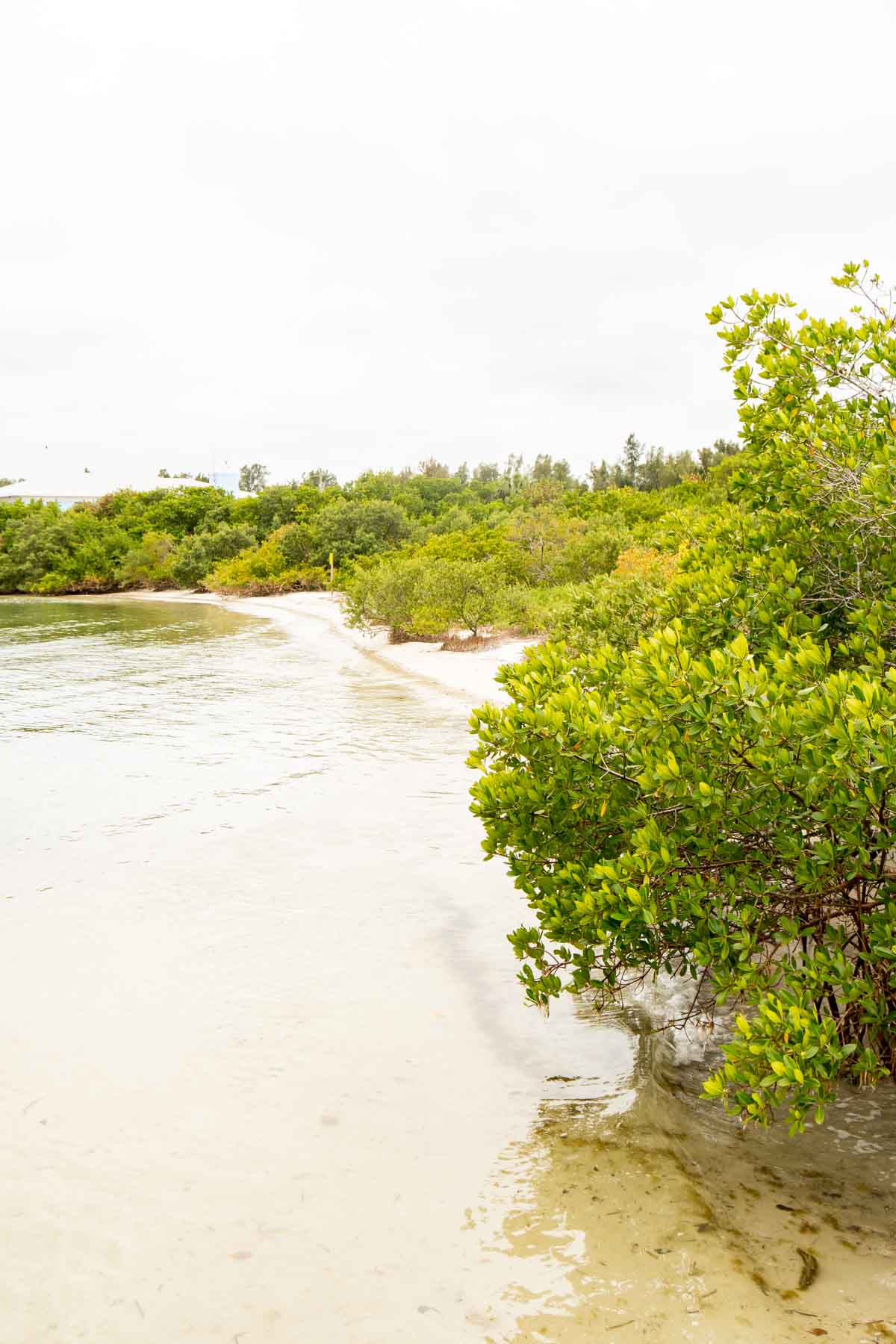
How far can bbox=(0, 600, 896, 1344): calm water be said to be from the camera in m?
2.89

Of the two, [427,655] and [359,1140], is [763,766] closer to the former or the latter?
[359,1140]

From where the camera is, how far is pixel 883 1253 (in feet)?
9.78

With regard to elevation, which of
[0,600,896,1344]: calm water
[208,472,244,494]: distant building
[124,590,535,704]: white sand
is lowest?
[0,600,896,1344]: calm water

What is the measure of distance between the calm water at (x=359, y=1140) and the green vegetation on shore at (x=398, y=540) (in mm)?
3172

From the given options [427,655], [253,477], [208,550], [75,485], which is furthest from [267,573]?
[253,477]

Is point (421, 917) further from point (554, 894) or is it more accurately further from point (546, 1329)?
point (546, 1329)

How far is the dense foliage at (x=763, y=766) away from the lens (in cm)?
297

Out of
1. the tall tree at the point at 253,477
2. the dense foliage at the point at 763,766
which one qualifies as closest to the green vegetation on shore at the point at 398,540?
the dense foliage at the point at 763,766

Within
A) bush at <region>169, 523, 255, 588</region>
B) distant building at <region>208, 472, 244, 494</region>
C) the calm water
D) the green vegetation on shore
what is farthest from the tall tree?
the calm water

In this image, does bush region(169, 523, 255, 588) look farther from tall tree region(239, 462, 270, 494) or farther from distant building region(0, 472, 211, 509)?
tall tree region(239, 462, 270, 494)

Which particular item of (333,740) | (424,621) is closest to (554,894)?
(333,740)

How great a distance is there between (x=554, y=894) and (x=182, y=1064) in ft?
7.25

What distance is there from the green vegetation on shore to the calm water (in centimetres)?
317

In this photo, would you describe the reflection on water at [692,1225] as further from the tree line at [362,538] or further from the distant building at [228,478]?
the distant building at [228,478]
